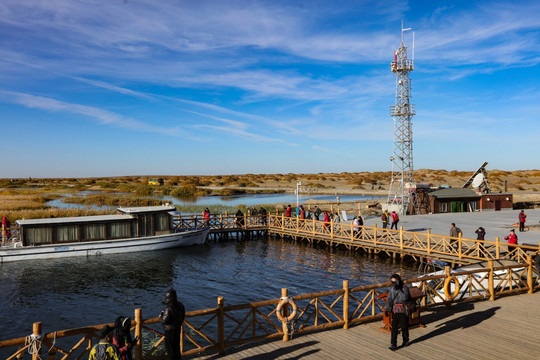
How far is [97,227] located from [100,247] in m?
1.44

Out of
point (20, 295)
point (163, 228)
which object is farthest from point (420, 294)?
point (163, 228)

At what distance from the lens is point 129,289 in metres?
20.4

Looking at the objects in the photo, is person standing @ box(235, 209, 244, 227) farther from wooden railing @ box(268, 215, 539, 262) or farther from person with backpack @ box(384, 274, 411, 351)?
person with backpack @ box(384, 274, 411, 351)

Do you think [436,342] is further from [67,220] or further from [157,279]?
[67,220]

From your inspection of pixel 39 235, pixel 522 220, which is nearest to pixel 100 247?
pixel 39 235

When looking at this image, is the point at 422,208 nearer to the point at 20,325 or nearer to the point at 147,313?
the point at 147,313

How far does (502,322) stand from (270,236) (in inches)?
1075

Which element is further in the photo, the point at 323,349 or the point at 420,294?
the point at 420,294

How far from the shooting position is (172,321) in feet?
26.3

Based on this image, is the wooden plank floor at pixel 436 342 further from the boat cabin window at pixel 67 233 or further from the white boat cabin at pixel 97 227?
the boat cabin window at pixel 67 233

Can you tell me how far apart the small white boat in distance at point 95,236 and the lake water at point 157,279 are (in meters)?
0.78

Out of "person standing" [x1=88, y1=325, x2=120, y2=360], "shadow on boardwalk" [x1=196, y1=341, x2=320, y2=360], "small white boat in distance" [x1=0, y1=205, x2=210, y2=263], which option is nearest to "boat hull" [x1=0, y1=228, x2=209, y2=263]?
"small white boat in distance" [x1=0, y1=205, x2=210, y2=263]

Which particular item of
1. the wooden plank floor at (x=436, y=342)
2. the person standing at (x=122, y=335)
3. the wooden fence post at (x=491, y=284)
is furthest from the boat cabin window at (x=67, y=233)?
the wooden fence post at (x=491, y=284)

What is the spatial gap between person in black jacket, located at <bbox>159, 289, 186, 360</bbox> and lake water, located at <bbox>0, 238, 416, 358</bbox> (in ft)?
25.2
